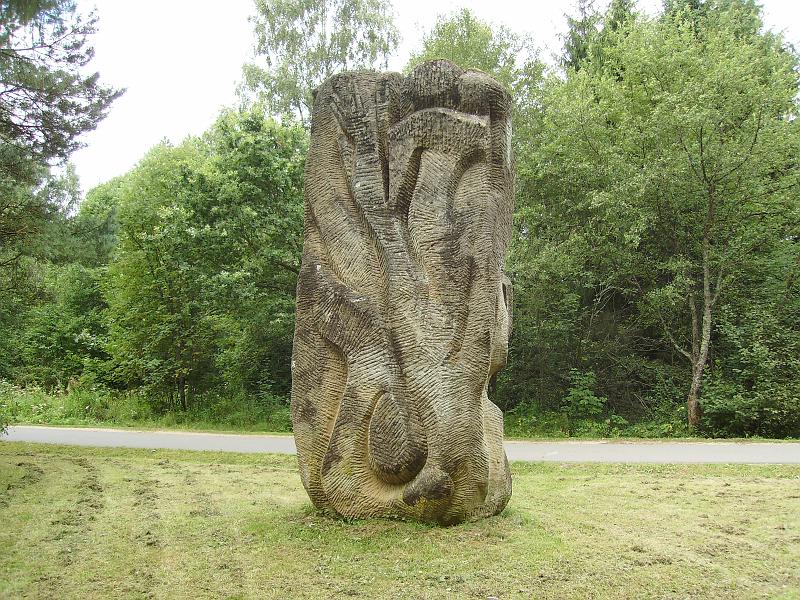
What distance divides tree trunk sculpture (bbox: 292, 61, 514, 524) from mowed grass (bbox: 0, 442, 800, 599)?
0.45m

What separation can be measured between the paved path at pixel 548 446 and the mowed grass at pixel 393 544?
232cm

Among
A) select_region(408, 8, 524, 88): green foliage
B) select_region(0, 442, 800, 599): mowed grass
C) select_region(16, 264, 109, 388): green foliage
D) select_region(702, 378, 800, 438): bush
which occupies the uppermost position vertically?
select_region(408, 8, 524, 88): green foliage

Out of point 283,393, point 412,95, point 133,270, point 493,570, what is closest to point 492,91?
point 412,95

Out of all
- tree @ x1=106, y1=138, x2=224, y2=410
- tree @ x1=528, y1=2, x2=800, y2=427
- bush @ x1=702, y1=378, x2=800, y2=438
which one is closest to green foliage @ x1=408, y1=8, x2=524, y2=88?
tree @ x1=528, y1=2, x2=800, y2=427

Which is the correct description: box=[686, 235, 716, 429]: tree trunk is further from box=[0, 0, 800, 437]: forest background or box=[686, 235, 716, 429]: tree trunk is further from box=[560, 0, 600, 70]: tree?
box=[560, 0, 600, 70]: tree

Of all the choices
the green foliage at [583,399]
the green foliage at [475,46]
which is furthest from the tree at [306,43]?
the green foliage at [583,399]

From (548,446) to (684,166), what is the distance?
7.32 metres

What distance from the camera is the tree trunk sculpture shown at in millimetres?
6258

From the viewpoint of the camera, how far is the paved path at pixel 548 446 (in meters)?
11.6

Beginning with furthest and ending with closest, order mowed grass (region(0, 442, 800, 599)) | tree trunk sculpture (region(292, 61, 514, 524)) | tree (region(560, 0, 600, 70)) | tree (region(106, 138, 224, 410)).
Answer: tree (region(560, 0, 600, 70))
tree (region(106, 138, 224, 410))
tree trunk sculpture (region(292, 61, 514, 524))
mowed grass (region(0, 442, 800, 599))

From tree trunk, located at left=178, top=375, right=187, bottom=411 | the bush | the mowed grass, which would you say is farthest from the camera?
tree trunk, located at left=178, top=375, right=187, bottom=411

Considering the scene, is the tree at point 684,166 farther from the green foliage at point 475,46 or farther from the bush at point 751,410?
the green foliage at point 475,46

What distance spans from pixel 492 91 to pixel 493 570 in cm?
430

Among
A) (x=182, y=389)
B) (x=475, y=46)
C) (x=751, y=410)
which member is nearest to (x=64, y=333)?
(x=182, y=389)
